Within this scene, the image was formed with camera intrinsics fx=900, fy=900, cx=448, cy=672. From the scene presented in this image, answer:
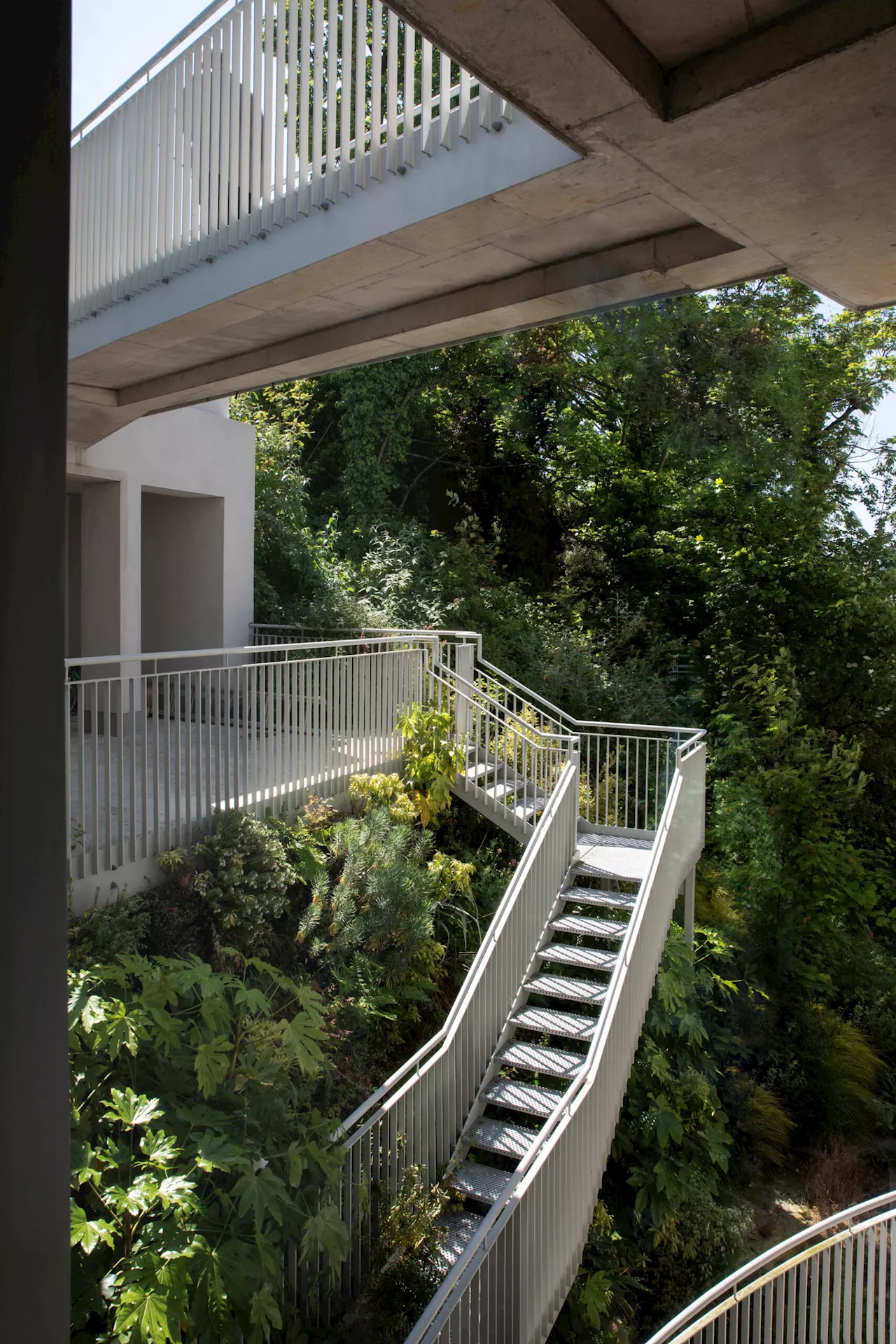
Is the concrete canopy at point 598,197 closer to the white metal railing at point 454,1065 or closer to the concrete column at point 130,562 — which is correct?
the concrete column at point 130,562

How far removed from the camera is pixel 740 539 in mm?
15297

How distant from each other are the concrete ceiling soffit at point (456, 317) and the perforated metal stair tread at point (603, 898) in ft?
15.5

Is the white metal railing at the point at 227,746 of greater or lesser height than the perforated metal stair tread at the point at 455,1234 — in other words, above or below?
above

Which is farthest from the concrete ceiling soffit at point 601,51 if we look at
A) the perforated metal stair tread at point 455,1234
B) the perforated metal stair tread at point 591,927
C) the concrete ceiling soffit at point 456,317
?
the perforated metal stair tread at point 591,927

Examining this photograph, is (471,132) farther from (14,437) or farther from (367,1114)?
(367,1114)

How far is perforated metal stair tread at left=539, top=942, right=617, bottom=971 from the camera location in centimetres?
702

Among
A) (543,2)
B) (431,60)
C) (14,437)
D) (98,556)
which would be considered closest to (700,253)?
(431,60)

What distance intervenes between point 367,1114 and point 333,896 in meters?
1.70

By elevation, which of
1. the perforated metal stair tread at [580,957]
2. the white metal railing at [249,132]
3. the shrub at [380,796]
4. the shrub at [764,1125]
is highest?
the white metal railing at [249,132]

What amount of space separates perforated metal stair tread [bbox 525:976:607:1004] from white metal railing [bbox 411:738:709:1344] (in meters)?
0.34

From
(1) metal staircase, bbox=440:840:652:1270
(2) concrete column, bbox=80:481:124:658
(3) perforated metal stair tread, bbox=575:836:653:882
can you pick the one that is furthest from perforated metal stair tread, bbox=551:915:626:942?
(2) concrete column, bbox=80:481:124:658

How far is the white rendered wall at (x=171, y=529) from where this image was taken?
9.77 meters

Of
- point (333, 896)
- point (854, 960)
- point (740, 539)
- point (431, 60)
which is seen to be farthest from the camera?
point (740, 539)

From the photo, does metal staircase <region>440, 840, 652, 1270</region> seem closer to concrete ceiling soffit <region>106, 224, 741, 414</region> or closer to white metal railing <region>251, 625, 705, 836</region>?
white metal railing <region>251, 625, 705, 836</region>
